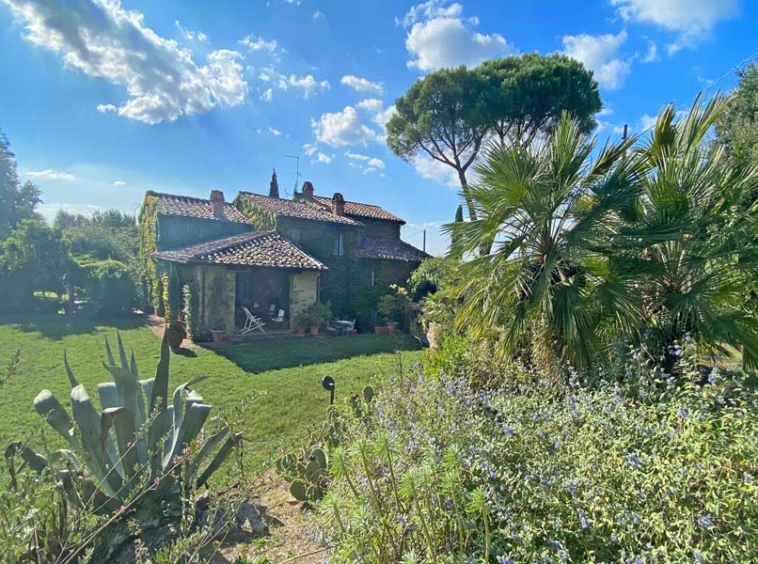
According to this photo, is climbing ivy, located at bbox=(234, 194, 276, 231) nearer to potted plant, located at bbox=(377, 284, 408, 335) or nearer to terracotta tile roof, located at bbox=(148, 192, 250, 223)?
terracotta tile roof, located at bbox=(148, 192, 250, 223)

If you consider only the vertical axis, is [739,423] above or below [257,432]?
above

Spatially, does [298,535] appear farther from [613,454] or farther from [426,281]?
[426,281]

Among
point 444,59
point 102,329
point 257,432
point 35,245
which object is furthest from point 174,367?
point 444,59

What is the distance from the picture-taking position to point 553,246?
4.49 metres

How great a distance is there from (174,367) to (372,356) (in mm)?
5986

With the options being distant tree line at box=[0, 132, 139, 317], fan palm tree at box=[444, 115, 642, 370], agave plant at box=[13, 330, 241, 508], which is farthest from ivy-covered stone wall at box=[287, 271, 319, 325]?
agave plant at box=[13, 330, 241, 508]

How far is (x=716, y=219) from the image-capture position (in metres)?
3.84

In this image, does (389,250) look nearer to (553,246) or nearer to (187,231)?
(187,231)

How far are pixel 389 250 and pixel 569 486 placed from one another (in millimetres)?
20976

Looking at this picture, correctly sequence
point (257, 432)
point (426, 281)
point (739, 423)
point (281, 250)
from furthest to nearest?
point (426, 281)
point (281, 250)
point (257, 432)
point (739, 423)

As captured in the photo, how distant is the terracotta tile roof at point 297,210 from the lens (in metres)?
19.5

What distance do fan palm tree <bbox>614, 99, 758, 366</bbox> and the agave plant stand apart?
15.5ft

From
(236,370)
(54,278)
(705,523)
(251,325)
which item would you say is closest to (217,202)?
(251,325)

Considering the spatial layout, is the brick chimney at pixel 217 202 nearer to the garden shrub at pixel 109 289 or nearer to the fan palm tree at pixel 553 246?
the garden shrub at pixel 109 289
